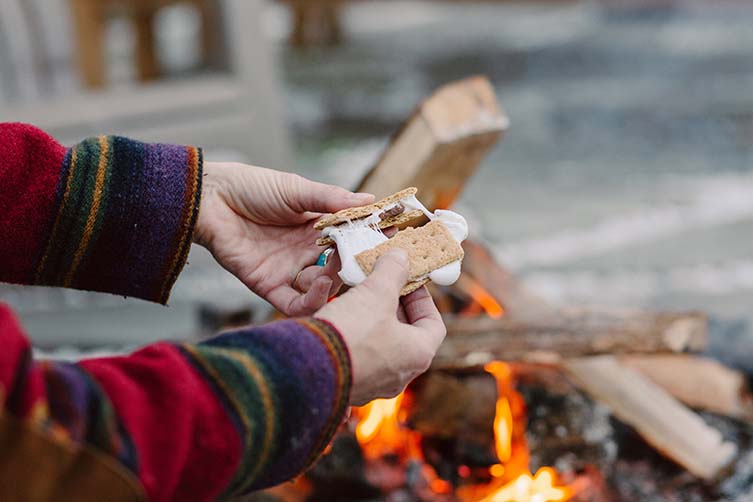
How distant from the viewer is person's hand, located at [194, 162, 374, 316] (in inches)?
68.7

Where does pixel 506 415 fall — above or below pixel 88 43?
below

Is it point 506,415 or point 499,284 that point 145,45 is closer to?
point 499,284

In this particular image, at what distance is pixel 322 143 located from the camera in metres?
7.10

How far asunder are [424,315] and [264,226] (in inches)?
20.7

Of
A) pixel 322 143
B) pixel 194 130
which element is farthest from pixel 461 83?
pixel 322 143

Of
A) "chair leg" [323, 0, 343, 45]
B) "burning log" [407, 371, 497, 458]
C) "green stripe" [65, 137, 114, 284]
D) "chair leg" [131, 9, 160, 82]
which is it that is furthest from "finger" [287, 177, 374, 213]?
"chair leg" [323, 0, 343, 45]

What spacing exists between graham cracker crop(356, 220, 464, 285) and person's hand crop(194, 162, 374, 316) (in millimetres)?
206

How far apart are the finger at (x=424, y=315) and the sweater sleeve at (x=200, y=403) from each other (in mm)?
233

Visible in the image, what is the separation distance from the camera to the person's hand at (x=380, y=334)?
128cm

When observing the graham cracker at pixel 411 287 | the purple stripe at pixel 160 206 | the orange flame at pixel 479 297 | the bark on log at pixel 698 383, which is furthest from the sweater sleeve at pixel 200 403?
the bark on log at pixel 698 383

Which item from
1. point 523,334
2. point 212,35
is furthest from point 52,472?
point 212,35

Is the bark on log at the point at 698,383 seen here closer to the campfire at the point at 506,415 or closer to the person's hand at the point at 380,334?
the campfire at the point at 506,415

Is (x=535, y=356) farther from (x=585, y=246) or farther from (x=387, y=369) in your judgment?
(x=585, y=246)

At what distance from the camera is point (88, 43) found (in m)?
4.75
